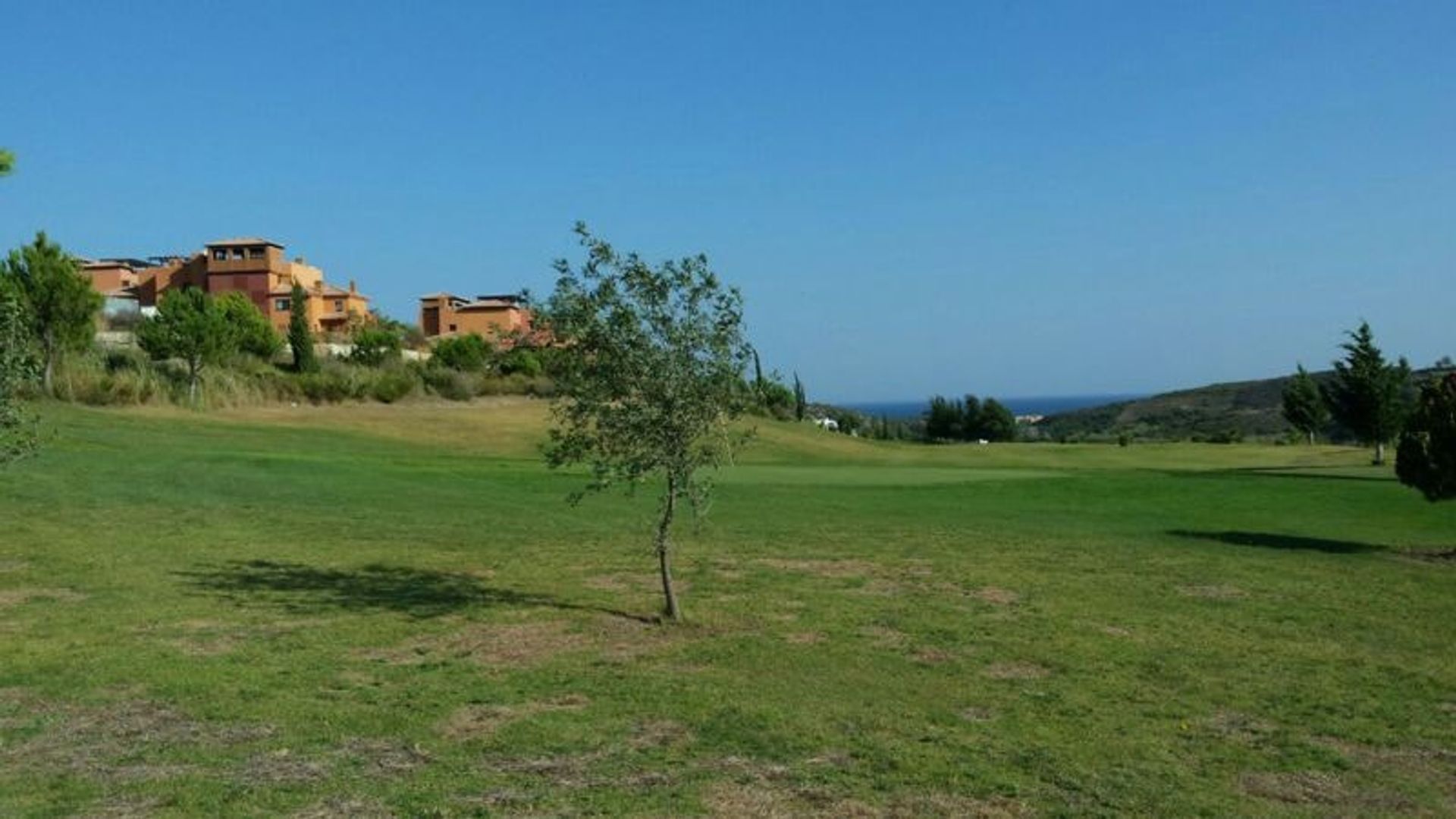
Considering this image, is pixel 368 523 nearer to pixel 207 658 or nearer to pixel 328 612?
pixel 328 612

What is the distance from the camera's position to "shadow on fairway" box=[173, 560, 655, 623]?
14273mm

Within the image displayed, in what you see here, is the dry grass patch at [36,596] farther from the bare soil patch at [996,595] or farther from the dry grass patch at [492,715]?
the bare soil patch at [996,595]

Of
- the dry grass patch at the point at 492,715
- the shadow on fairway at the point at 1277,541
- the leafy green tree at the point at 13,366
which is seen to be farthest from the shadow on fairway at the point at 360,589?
the shadow on fairway at the point at 1277,541

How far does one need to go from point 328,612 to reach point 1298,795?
10361 millimetres

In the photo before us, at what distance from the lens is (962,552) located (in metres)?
21.2

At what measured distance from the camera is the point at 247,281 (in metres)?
93.6

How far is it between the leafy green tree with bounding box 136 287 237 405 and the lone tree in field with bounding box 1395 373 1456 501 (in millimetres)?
47312

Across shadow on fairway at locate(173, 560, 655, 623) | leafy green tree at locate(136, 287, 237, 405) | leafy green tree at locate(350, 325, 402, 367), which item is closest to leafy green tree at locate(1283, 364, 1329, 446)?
leafy green tree at locate(350, 325, 402, 367)

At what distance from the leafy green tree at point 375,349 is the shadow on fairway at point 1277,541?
Answer: 56.0 metres

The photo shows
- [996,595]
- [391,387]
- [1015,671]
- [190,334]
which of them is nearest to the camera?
[1015,671]

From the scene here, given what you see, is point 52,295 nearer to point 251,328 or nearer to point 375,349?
point 251,328

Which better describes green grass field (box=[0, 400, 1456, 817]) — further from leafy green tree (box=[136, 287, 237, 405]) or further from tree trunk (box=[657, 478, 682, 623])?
leafy green tree (box=[136, 287, 237, 405])

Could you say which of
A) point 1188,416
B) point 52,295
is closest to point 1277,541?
point 52,295

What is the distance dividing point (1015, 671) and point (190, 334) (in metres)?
50.0
